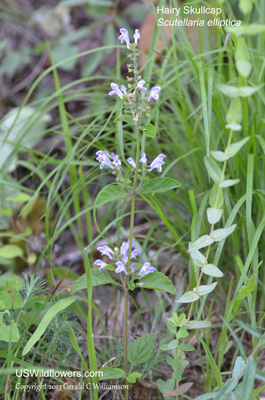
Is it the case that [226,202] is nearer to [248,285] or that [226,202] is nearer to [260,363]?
[248,285]

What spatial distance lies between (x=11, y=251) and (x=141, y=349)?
87cm

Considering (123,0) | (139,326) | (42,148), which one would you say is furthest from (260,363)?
(123,0)

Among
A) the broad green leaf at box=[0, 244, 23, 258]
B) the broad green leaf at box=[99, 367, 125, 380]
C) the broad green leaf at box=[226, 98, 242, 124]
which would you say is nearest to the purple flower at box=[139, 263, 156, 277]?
the broad green leaf at box=[99, 367, 125, 380]

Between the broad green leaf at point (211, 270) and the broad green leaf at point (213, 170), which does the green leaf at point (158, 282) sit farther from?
the broad green leaf at point (213, 170)

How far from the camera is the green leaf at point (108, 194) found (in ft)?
3.75

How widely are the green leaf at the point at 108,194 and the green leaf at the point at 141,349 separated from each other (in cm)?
50

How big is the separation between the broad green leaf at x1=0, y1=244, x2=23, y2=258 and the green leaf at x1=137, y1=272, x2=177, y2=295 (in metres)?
0.85

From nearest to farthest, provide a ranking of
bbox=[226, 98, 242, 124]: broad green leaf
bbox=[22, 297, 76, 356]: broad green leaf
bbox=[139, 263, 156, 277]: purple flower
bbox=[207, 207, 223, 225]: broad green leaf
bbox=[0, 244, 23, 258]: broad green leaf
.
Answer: bbox=[226, 98, 242, 124]: broad green leaf < bbox=[207, 207, 223, 225]: broad green leaf < bbox=[22, 297, 76, 356]: broad green leaf < bbox=[139, 263, 156, 277]: purple flower < bbox=[0, 244, 23, 258]: broad green leaf

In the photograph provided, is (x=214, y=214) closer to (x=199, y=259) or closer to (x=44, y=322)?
(x=199, y=259)

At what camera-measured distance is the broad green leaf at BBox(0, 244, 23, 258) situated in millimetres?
1856

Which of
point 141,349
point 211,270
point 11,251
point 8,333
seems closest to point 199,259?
point 211,270

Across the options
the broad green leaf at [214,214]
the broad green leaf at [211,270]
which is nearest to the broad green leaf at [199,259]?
the broad green leaf at [211,270]

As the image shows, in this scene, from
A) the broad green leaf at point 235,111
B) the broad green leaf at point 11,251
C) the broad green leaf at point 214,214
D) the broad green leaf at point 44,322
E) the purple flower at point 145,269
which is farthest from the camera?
the broad green leaf at point 11,251

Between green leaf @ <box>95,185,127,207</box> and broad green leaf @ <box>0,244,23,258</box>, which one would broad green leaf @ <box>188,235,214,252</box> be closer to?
green leaf @ <box>95,185,127,207</box>
